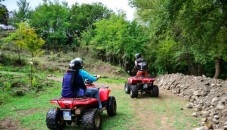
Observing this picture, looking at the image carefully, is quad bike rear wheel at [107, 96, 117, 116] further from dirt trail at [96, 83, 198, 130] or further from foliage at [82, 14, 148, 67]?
foliage at [82, 14, 148, 67]

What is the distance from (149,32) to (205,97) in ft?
68.2

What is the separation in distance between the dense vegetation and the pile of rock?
3.84 m

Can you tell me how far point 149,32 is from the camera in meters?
32.8

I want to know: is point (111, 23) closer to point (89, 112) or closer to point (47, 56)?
point (47, 56)

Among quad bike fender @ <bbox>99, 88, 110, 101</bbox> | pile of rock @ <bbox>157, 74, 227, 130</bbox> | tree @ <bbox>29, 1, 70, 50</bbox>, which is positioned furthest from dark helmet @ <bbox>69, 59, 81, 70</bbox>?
tree @ <bbox>29, 1, 70, 50</bbox>

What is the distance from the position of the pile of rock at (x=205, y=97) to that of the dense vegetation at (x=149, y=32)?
384 cm

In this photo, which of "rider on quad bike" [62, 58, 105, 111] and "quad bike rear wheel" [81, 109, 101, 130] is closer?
"quad bike rear wheel" [81, 109, 101, 130]

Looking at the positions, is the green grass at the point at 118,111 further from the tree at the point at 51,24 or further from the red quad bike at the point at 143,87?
the tree at the point at 51,24

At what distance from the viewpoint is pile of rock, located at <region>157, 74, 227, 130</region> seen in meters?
9.07

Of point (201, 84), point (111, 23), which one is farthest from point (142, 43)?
point (201, 84)

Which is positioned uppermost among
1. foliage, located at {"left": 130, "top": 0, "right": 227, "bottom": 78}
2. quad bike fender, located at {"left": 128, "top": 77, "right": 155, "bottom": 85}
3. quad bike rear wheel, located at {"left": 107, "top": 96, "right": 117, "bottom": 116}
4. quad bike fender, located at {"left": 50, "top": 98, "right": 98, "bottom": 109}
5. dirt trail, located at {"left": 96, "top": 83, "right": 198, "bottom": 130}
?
foliage, located at {"left": 130, "top": 0, "right": 227, "bottom": 78}

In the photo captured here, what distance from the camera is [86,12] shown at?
1954 inches

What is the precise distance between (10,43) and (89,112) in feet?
103

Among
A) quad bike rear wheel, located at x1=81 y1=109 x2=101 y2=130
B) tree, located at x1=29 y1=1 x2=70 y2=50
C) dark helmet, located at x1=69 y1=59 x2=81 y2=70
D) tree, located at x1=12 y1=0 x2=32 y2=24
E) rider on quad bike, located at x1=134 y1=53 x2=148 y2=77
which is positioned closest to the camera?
quad bike rear wheel, located at x1=81 y1=109 x2=101 y2=130
